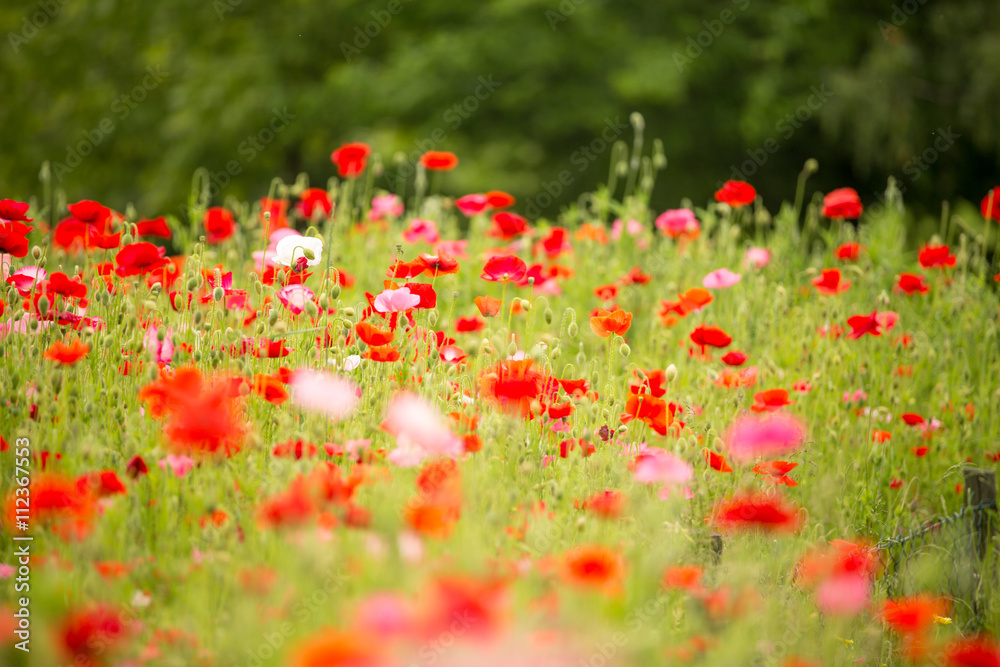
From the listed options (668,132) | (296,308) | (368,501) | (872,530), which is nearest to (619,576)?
(368,501)

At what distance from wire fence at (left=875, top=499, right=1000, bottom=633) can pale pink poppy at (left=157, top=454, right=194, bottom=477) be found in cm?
180

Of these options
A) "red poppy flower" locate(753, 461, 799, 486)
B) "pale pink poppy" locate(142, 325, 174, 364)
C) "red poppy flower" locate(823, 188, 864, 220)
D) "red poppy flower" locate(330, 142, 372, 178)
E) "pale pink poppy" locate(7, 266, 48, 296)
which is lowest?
"red poppy flower" locate(753, 461, 799, 486)

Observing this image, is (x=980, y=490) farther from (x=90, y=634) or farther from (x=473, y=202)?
(x=90, y=634)

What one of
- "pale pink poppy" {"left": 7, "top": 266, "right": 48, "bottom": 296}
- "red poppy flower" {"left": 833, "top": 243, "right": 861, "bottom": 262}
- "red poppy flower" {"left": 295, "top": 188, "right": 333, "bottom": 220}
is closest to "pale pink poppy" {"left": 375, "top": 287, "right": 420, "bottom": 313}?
"pale pink poppy" {"left": 7, "top": 266, "right": 48, "bottom": 296}

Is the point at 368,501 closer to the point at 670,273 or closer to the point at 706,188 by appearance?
the point at 670,273

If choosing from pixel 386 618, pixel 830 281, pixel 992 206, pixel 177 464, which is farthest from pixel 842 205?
pixel 386 618

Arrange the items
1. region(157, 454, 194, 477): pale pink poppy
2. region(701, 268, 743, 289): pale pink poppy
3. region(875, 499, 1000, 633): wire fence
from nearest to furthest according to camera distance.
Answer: region(157, 454, 194, 477): pale pink poppy, region(875, 499, 1000, 633): wire fence, region(701, 268, 743, 289): pale pink poppy

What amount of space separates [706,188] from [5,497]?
8.13m

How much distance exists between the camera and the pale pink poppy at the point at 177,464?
1701mm

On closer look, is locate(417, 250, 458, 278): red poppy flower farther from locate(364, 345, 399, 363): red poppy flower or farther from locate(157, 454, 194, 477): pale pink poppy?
locate(157, 454, 194, 477): pale pink poppy

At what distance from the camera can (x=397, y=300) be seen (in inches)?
83.7

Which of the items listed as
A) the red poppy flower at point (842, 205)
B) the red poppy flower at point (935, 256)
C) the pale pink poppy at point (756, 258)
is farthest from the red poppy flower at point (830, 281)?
the pale pink poppy at point (756, 258)

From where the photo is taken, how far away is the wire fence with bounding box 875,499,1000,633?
2.40 m

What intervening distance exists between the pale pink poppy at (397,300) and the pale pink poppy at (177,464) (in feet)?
2.00
